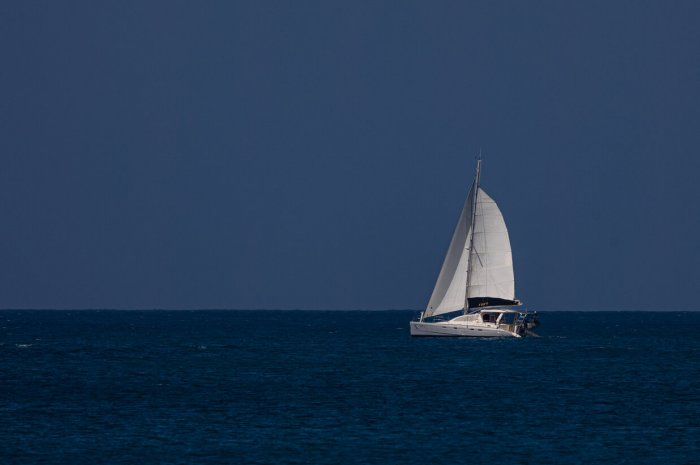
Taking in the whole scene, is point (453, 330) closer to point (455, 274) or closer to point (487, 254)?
point (455, 274)

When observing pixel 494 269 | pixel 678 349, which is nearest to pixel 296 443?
pixel 494 269

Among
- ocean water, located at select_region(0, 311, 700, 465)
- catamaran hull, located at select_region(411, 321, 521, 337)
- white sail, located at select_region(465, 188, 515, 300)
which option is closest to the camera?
ocean water, located at select_region(0, 311, 700, 465)

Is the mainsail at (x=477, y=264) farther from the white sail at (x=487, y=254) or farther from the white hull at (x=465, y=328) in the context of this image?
the white hull at (x=465, y=328)

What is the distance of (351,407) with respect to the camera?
6181 cm

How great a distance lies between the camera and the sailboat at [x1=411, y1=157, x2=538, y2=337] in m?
113

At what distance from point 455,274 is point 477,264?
2.22 meters

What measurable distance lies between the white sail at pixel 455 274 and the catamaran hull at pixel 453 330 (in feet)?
6.26

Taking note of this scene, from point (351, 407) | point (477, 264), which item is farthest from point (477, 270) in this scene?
point (351, 407)

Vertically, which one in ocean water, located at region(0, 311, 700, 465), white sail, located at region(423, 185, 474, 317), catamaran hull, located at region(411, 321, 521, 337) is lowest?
ocean water, located at region(0, 311, 700, 465)

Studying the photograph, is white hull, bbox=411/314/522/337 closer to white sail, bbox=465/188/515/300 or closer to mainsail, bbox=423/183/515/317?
mainsail, bbox=423/183/515/317

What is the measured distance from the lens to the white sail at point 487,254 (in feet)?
372

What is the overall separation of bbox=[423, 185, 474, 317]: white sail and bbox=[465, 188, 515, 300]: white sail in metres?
0.81

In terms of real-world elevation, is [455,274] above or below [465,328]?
above

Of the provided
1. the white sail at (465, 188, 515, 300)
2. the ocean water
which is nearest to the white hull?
the white sail at (465, 188, 515, 300)
